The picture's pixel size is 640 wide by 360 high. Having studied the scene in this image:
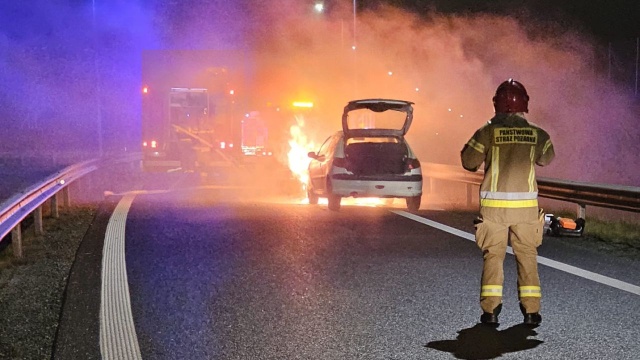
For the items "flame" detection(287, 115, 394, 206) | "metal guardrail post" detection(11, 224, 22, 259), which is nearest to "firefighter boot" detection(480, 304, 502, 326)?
"metal guardrail post" detection(11, 224, 22, 259)

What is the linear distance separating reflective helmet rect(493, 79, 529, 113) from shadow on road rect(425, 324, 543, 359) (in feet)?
5.21

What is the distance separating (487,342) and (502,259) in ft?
2.48

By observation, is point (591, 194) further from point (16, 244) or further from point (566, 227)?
point (16, 244)

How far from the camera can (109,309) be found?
6254 mm

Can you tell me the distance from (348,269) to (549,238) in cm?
368

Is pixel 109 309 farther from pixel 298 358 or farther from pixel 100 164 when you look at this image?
pixel 100 164

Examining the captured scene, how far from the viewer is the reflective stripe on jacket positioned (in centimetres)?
581

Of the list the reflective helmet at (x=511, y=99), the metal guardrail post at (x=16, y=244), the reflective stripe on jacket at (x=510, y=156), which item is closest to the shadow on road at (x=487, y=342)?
the reflective stripe on jacket at (x=510, y=156)

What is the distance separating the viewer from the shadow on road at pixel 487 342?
5035 mm

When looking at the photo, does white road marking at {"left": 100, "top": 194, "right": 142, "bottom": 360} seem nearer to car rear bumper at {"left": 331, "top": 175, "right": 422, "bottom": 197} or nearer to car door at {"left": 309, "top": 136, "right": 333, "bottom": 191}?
car rear bumper at {"left": 331, "top": 175, "right": 422, "bottom": 197}

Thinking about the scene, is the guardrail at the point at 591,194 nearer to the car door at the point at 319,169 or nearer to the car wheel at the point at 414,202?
the car wheel at the point at 414,202

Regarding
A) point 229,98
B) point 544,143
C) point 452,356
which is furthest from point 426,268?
point 229,98

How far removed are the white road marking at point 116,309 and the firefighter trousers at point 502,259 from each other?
253 cm

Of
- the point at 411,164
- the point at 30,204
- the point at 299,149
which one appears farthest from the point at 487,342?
the point at 299,149
